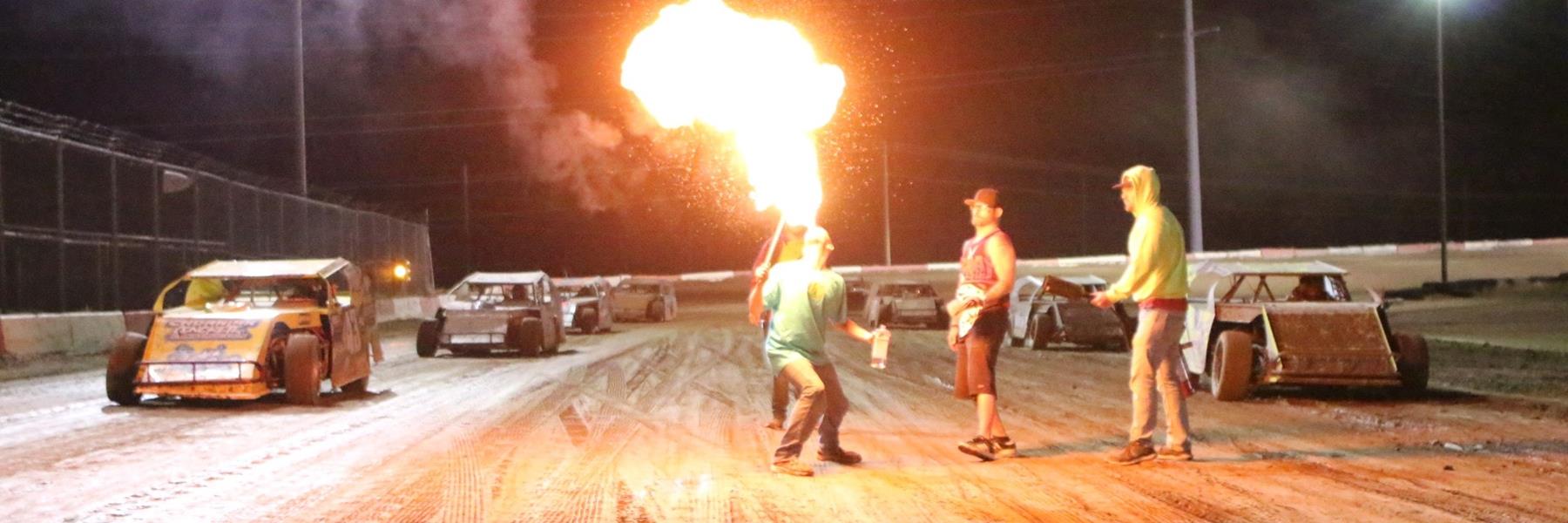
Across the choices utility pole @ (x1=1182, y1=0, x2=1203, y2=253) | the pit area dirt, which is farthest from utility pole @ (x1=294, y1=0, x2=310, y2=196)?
utility pole @ (x1=1182, y1=0, x2=1203, y2=253)

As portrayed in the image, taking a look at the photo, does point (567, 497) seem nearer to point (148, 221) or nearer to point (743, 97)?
point (743, 97)

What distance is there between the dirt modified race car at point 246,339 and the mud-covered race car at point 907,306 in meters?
23.5

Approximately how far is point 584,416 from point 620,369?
7598 millimetres

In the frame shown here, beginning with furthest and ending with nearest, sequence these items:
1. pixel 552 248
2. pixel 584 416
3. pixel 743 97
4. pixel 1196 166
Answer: pixel 552 248, pixel 1196 166, pixel 743 97, pixel 584 416

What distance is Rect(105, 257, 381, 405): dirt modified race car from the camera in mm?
14656

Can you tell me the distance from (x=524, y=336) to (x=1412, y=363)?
15805mm

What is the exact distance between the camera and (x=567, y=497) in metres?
8.53

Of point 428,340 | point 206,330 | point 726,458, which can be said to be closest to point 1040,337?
point 428,340

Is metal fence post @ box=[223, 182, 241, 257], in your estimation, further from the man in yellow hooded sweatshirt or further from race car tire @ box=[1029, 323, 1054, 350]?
the man in yellow hooded sweatshirt

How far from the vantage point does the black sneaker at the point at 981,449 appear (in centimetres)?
1002

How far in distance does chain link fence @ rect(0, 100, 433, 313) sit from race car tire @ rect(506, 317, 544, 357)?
7689 millimetres

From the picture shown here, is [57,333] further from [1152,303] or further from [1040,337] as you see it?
[1152,303]

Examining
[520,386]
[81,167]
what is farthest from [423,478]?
[81,167]

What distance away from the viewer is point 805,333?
31.5ft
